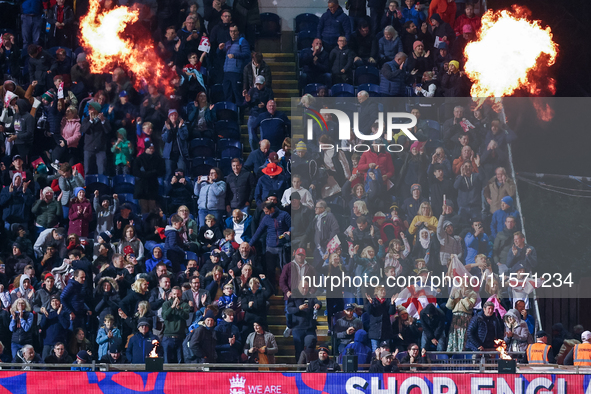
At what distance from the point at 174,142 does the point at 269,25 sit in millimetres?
3962

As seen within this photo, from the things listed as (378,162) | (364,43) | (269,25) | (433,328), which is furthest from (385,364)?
(269,25)

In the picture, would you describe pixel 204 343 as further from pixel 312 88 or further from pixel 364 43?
pixel 364 43

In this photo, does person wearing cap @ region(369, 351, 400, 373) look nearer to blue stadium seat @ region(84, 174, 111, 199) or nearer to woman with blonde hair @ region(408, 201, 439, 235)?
woman with blonde hair @ region(408, 201, 439, 235)

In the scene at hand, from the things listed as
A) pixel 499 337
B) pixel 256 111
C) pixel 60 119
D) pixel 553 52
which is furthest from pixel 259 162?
pixel 553 52

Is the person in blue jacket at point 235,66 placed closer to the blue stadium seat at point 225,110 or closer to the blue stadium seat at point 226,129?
the blue stadium seat at point 225,110

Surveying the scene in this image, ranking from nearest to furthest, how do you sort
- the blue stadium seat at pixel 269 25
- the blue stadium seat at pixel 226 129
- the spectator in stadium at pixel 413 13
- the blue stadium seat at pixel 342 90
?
the blue stadium seat at pixel 226 129 → the blue stadium seat at pixel 342 90 → the spectator in stadium at pixel 413 13 → the blue stadium seat at pixel 269 25

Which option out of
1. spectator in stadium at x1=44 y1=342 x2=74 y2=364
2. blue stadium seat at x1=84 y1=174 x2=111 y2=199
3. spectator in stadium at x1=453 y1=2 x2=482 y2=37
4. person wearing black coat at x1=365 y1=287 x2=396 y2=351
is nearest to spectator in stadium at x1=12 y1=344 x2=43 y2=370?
spectator in stadium at x1=44 y1=342 x2=74 y2=364

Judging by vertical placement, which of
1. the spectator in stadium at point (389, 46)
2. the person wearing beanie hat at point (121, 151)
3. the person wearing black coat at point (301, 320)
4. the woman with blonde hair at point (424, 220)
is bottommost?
the person wearing black coat at point (301, 320)

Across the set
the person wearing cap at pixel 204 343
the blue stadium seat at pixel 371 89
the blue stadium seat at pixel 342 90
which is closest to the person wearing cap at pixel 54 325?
the person wearing cap at pixel 204 343

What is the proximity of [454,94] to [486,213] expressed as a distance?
7.64ft

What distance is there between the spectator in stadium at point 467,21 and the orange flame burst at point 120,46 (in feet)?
17.5

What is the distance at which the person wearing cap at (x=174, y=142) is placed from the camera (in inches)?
631

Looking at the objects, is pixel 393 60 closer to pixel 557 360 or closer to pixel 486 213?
pixel 486 213

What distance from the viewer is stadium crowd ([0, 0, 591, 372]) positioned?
13875 mm
